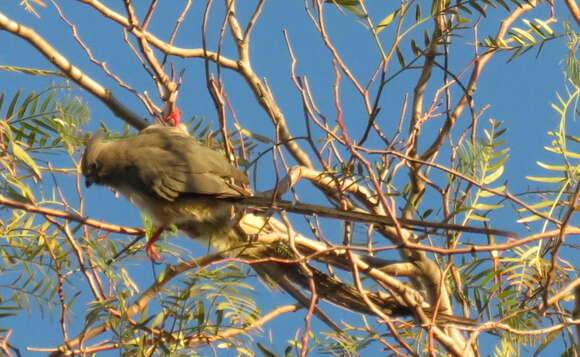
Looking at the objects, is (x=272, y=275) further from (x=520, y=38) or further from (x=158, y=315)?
(x=520, y=38)

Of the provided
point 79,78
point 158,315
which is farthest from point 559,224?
point 79,78

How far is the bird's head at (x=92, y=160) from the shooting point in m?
4.51

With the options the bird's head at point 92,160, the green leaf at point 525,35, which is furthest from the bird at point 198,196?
the green leaf at point 525,35

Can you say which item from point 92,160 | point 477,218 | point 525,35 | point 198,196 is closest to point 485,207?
point 477,218

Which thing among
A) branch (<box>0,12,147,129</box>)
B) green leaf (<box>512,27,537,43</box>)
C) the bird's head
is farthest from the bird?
green leaf (<box>512,27,537,43</box>)

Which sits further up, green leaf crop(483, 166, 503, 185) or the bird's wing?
the bird's wing

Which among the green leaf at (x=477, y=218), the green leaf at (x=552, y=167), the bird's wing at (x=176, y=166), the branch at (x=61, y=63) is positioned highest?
the branch at (x=61, y=63)

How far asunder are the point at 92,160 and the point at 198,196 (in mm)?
712

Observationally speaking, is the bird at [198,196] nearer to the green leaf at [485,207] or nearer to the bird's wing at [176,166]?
the bird's wing at [176,166]

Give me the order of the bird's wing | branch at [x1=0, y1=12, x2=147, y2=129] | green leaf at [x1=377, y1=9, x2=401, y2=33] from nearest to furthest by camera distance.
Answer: green leaf at [x1=377, y1=9, x2=401, y2=33], the bird's wing, branch at [x1=0, y1=12, x2=147, y2=129]

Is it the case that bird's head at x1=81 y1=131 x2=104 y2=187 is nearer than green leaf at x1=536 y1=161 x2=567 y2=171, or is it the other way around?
green leaf at x1=536 y1=161 x2=567 y2=171

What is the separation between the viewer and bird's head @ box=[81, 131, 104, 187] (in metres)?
4.51

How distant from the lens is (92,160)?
14.8 feet

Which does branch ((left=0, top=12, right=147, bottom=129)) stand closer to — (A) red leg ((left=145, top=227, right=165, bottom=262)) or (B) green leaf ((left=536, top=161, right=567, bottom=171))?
(A) red leg ((left=145, top=227, right=165, bottom=262))
